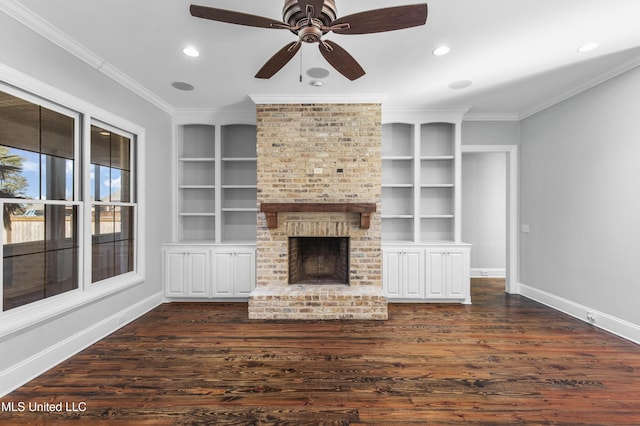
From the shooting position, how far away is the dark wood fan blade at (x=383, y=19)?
1.57m

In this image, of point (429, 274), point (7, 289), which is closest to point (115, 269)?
point (7, 289)

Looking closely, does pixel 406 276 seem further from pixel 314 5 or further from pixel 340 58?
pixel 314 5

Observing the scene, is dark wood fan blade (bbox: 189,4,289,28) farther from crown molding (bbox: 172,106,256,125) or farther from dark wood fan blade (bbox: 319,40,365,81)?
crown molding (bbox: 172,106,256,125)

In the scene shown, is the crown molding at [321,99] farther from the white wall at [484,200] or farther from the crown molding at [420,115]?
the white wall at [484,200]

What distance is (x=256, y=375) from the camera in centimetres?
221

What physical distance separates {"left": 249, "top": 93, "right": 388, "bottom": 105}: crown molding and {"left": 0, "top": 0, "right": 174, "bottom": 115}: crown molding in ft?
4.38

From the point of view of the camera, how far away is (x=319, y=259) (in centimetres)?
423

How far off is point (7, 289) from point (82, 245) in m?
0.63

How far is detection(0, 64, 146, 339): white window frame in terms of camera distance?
2.09 meters

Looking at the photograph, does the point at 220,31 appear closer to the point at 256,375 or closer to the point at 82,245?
the point at 82,245

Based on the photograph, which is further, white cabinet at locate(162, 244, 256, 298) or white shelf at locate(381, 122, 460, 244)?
white shelf at locate(381, 122, 460, 244)

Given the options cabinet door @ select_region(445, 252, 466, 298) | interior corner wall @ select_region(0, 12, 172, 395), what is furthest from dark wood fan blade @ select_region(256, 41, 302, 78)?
cabinet door @ select_region(445, 252, 466, 298)

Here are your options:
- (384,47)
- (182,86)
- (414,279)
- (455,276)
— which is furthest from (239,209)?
(455,276)

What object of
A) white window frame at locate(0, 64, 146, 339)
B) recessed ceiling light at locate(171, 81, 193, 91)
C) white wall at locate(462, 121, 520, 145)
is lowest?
white window frame at locate(0, 64, 146, 339)
